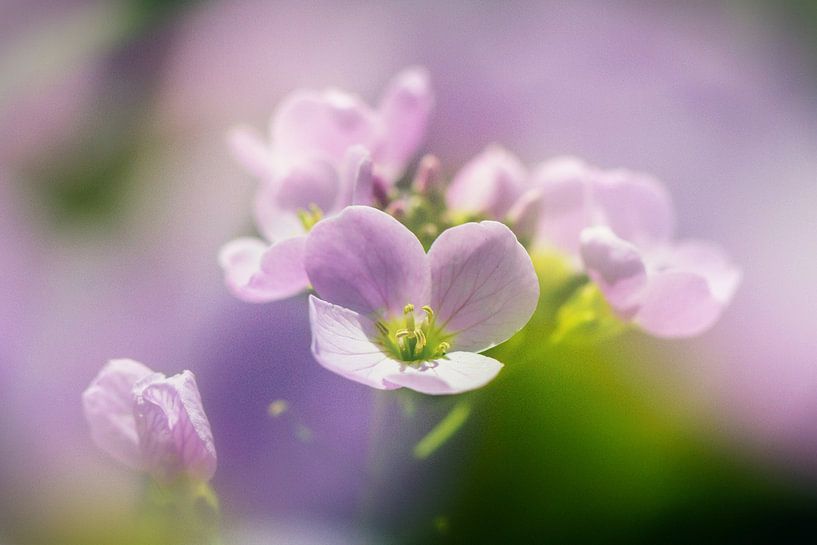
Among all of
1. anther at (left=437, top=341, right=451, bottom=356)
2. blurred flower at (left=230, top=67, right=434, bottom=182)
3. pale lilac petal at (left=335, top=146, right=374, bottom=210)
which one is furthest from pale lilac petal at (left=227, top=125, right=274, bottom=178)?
anther at (left=437, top=341, right=451, bottom=356)

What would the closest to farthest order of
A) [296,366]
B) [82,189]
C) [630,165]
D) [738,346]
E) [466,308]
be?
[466,308] < [296,366] < [82,189] < [738,346] < [630,165]

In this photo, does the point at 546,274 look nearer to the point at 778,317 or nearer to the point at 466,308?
the point at 466,308

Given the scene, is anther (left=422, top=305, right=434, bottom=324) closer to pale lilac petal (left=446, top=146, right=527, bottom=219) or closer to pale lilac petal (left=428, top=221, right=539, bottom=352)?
pale lilac petal (left=428, top=221, right=539, bottom=352)

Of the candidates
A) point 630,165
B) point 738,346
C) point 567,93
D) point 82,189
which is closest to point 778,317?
point 738,346

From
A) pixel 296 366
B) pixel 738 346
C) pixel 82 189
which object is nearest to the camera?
pixel 296 366

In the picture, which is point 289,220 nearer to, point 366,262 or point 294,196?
point 294,196

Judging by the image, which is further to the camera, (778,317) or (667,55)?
(667,55)

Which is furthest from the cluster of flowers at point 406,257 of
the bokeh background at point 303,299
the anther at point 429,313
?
the bokeh background at point 303,299
